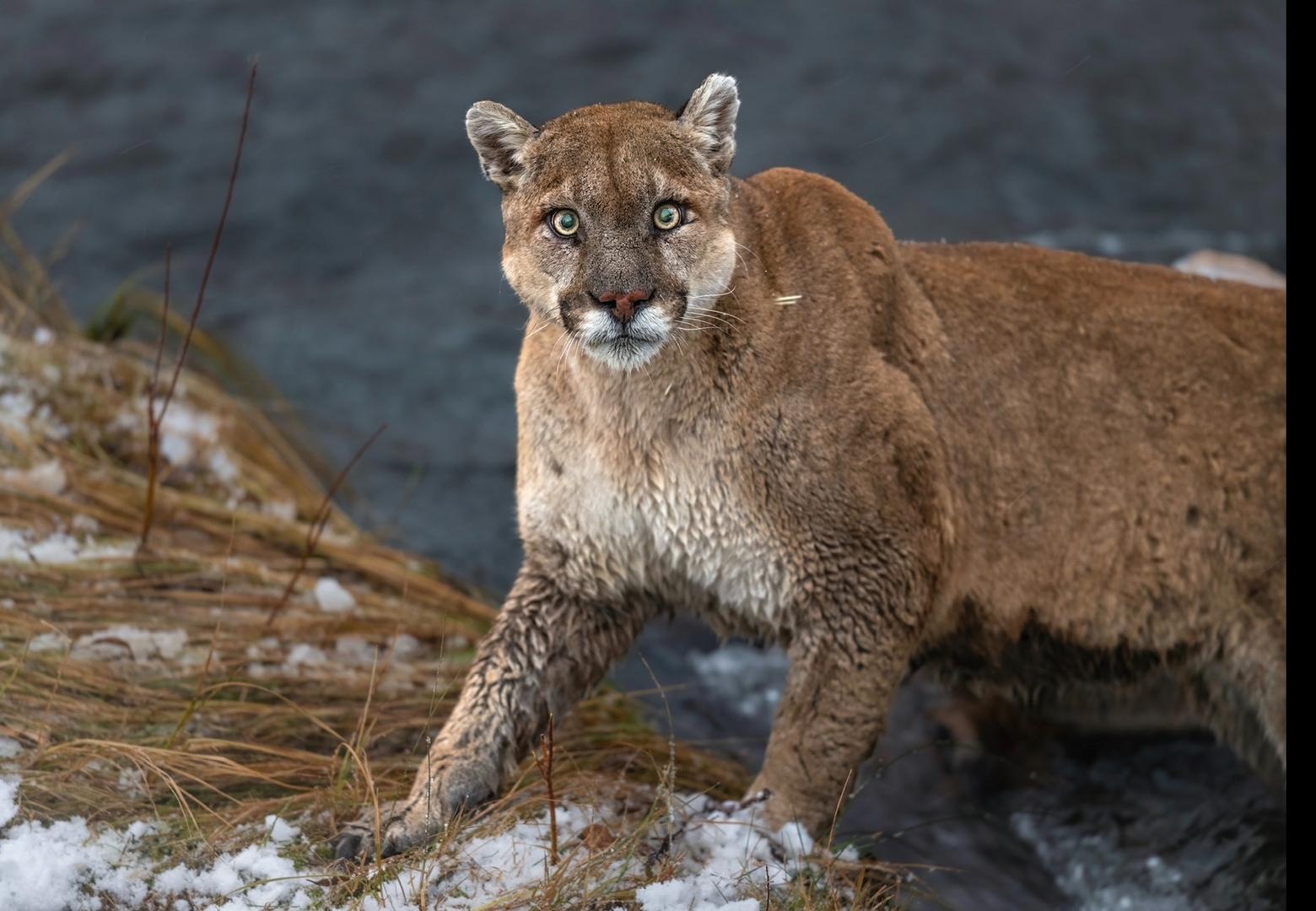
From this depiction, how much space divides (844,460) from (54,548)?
3.62 m

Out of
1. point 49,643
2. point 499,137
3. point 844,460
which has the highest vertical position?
point 499,137

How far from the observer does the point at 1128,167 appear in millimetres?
14070

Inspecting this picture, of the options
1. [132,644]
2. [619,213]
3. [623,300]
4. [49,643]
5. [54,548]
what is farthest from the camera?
[54,548]

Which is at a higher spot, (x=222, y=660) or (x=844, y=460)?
(x=844, y=460)

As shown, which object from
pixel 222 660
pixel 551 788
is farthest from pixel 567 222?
pixel 222 660

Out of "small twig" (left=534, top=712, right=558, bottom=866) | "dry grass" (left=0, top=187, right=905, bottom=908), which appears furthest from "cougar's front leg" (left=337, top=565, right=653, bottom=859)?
"small twig" (left=534, top=712, right=558, bottom=866)

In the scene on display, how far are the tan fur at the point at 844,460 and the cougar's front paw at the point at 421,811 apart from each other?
1 cm

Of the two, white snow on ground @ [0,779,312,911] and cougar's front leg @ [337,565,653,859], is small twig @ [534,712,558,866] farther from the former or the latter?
white snow on ground @ [0,779,312,911]

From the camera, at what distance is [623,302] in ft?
16.4

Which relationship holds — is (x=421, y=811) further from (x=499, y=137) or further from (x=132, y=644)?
(x=499, y=137)

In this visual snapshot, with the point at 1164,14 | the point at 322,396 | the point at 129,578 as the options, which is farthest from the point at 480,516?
the point at 1164,14

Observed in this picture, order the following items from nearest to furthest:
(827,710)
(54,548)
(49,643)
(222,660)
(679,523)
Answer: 1. (679,523)
2. (827,710)
3. (49,643)
4. (222,660)
5. (54,548)

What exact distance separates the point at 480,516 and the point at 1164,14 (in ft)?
33.2

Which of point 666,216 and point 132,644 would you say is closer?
point 666,216
